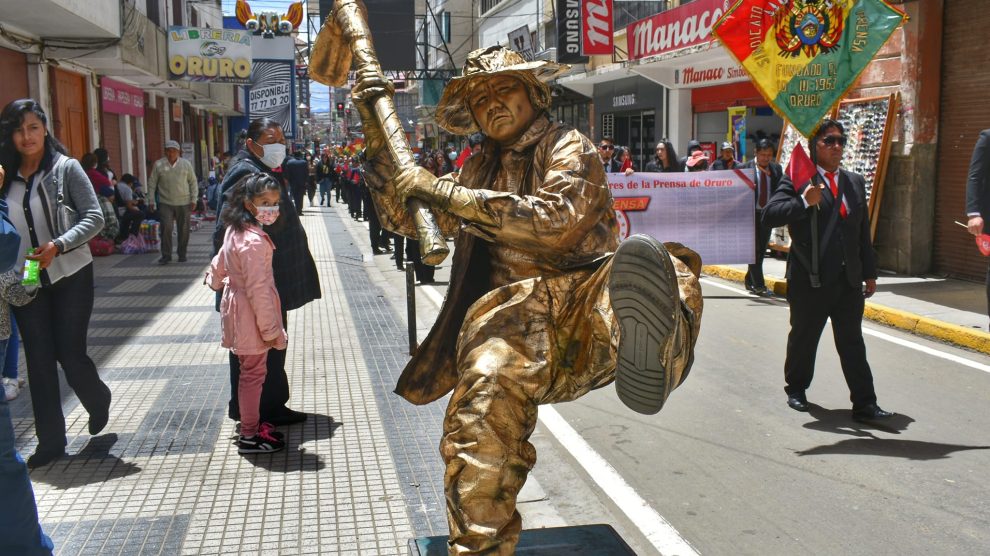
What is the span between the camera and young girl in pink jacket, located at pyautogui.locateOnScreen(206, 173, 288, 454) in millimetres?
5293

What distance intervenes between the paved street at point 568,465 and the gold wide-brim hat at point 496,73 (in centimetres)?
192

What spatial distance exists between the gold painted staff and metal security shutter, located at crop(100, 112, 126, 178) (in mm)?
18568

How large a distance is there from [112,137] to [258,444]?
1943 centimetres

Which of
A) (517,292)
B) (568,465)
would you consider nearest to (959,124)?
(568,465)

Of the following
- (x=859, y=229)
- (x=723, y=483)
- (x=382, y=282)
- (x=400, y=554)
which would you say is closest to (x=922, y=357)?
(x=859, y=229)

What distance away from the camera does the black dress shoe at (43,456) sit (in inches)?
204

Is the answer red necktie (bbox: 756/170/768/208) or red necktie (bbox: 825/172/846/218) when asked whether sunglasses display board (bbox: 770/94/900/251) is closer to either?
red necktie (bbox: 756/170/768/208)

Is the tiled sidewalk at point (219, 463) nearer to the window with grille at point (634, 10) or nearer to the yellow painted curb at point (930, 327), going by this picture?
the yellow painted curb at point (930, 327)

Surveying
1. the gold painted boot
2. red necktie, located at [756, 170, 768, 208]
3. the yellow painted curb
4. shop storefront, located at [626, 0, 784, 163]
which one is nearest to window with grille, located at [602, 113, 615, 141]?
shop storefront, located at [626, 0, 784, 163]

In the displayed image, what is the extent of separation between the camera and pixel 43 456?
522 cm

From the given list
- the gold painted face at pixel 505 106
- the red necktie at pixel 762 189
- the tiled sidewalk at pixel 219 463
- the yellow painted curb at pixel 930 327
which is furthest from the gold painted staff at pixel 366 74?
the red necktie at pixel 762 189

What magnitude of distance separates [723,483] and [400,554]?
1881 millimetres

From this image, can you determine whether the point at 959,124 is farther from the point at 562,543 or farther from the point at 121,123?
the point at 121,123

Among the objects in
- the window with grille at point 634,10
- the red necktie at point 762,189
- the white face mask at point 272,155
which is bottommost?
the red necktie at point 762,189
